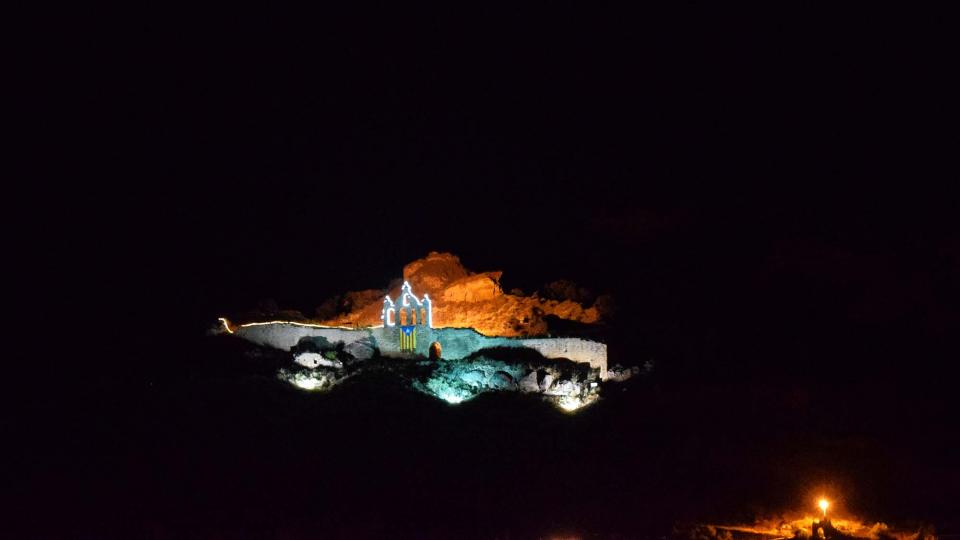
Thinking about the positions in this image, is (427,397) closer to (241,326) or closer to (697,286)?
(241,326)

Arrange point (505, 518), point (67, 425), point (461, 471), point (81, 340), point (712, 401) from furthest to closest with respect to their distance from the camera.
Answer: point (81, 340) < point (712, 401) < point (67, 425) < point (461, 471) < point (505, 518)

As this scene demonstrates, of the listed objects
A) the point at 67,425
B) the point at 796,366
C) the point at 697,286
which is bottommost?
the point at 67,425

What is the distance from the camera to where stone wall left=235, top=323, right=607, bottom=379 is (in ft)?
101

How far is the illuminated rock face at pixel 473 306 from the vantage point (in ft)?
120

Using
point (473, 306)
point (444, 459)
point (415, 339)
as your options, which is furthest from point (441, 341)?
point (444, 459)

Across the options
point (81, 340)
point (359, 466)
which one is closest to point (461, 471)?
point (359, 466)

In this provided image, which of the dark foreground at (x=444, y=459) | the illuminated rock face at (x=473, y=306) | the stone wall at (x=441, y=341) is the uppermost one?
the illuminated rock face at (x=473, y=306)

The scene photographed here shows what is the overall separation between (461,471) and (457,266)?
19.8 m

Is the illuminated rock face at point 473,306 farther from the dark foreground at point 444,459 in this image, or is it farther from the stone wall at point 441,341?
the dark foreground at point 444,459

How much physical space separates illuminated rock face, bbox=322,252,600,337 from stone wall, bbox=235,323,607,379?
4.15m

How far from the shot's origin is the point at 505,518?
63.5 ft

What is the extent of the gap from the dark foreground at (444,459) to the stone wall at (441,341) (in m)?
1.34

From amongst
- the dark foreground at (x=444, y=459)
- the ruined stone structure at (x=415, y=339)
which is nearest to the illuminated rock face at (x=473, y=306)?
the ruined stone structure at (x=415, y=339)

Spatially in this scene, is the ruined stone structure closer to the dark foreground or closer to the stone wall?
the stone wall
